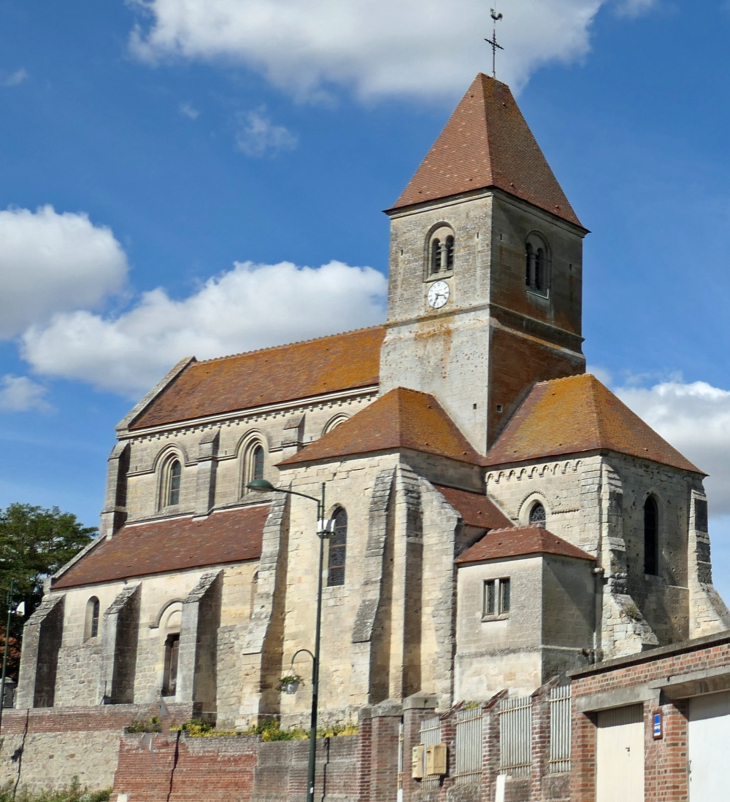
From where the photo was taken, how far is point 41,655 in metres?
57.8

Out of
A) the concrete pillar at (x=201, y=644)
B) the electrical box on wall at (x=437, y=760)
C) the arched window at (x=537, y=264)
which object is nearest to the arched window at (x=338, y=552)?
the concrete pillar at (x=201, y=644)

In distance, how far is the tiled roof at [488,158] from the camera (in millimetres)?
52500

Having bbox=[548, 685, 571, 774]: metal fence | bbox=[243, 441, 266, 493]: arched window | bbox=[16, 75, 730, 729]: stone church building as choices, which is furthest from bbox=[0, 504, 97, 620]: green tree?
bbox=[548, 685, 571, 774]: metal fence

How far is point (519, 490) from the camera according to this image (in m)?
48.0

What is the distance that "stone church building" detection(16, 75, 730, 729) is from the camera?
144 ft


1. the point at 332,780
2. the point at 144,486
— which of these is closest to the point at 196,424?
the point at 144,486

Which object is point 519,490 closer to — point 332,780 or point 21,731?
point 332,780

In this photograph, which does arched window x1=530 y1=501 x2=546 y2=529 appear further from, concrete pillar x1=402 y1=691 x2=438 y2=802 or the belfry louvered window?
concrete pillar x1=402 y1=691 x2=438 y2=802

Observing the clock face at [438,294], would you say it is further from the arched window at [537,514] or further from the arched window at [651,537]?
the arched window at [651,537]

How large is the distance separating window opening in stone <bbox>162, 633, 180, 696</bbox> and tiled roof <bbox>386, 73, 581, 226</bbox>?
17.9m

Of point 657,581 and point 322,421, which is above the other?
point 322,421

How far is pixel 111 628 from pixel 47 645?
4.53 metres

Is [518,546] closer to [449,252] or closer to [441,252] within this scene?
[449,252]

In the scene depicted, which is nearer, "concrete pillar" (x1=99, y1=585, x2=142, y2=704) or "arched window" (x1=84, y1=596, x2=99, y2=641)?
"concrete pillar" (x1=99, y1=585, x2=142, y2=704)
